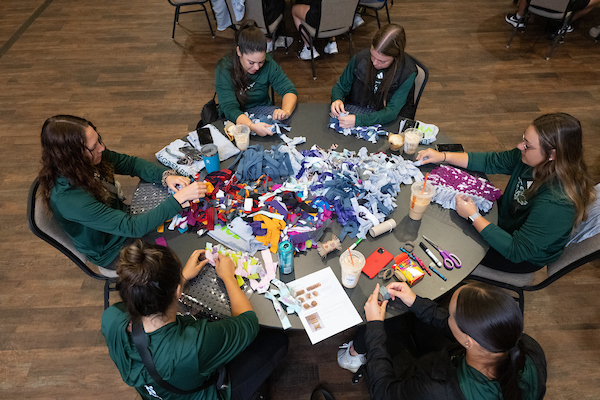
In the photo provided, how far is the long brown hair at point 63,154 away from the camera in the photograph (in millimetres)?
1777

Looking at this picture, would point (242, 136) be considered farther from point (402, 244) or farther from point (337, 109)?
point (402, 244)

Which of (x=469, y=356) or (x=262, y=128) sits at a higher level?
(x=262, y=128)

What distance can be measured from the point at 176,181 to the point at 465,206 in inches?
62.0

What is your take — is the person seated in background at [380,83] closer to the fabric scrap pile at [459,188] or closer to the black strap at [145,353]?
the fabric scrap pile at [459,188]

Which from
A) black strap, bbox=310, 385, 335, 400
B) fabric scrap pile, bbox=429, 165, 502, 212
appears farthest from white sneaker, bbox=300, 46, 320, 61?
black strap, bbox=310, 385, 335, 400

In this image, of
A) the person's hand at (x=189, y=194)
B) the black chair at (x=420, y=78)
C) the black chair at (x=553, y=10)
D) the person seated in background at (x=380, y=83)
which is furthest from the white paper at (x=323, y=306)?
the black chair at (x=553, y=10)

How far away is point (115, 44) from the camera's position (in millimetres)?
5184

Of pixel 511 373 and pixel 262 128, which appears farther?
pixel 262 128

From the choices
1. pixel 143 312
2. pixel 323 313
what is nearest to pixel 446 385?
pixel 323 313

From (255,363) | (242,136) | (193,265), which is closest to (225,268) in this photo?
(193,265)

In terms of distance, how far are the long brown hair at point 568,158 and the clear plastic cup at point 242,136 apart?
1.60 meters

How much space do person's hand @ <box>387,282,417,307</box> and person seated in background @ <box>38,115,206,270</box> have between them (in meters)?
1.08

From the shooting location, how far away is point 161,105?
421 cm

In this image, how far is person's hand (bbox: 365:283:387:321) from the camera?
1.58m
